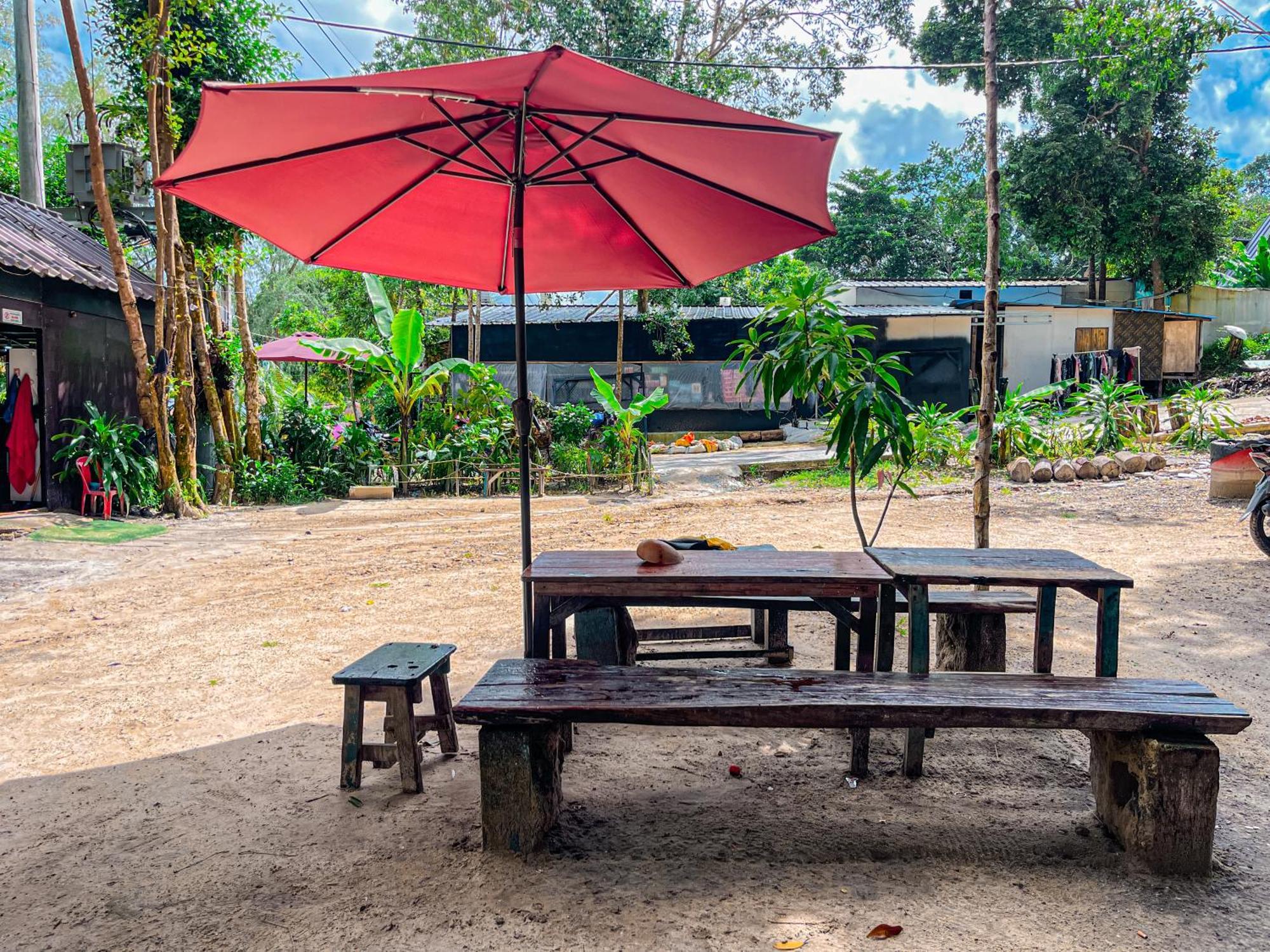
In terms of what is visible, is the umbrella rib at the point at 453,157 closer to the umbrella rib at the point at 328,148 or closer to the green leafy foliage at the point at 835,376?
the umbrella rib at the point at 328,148

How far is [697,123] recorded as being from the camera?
9.96 feet

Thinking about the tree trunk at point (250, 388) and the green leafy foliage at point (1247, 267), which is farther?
the green leafy foliage at point (1247, 267)

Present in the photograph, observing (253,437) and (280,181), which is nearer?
(280,181)

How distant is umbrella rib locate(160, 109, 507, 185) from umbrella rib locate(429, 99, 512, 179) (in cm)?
4

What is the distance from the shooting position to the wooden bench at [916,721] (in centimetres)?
251

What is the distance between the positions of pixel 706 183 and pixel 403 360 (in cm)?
991

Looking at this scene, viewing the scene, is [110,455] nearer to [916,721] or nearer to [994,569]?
[994,569]

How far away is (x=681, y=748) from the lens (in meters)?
→ 3.53

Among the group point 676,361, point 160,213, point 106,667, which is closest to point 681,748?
point 106,667

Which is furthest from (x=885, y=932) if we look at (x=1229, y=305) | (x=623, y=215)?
(x=1229, y=305)

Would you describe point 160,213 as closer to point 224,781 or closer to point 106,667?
point 106,667

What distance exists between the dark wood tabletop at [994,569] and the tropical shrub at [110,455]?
376 inches

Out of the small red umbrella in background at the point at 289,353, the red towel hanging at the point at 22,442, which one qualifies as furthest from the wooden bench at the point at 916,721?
the small red umbrella in background at the point at 289,353

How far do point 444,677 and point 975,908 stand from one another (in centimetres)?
207
